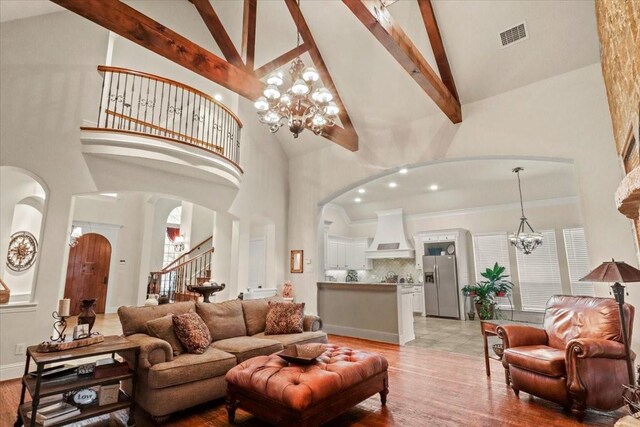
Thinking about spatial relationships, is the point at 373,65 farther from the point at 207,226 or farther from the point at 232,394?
the point at 207,226

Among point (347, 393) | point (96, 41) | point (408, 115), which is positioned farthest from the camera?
point (408, 115)

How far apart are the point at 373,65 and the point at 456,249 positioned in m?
5.59

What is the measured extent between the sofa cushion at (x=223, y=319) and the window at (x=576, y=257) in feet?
25.0

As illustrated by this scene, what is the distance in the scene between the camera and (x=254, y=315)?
14.4 ft

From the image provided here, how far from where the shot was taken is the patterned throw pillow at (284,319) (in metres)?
4.23

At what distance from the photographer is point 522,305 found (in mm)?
7984

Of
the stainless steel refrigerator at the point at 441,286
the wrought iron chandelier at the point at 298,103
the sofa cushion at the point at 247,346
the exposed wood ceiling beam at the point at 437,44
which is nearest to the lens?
the sofa cushion at the point at 247,346

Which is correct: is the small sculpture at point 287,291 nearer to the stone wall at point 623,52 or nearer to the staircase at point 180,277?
the staircase at point 180,277

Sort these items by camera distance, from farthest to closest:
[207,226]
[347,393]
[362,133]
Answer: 1. [207,226]
2. [362,133]
3. [347,393]

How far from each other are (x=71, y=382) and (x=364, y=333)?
4.76m

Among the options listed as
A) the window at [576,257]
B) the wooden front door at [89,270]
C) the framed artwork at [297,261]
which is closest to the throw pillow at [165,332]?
the framed artwork at [297,261]

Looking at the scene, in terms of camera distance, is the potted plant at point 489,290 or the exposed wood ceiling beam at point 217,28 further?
the potted plant at point 489,290

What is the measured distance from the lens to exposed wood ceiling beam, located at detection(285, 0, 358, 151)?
5.28m

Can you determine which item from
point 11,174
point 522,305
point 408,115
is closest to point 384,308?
point 408,115
